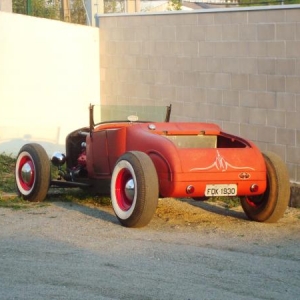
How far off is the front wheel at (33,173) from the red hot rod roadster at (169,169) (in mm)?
13

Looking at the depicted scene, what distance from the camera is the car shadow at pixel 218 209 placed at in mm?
11172

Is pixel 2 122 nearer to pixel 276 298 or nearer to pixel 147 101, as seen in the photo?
pixel 147 101

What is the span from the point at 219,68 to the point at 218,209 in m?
2.80

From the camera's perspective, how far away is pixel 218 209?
11.7 meters

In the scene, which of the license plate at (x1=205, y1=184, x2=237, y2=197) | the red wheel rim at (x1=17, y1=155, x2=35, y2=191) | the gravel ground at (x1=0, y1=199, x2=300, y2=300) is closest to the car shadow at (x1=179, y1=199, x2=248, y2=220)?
the gravel ground at (x1=0, y1=199, x2=300, y2=300)

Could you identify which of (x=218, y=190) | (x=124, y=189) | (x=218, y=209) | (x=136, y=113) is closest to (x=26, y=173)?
(x=124, y=189)

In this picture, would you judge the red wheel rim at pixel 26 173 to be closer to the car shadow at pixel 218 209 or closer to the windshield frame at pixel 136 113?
the windshield frame at pixel 136 113

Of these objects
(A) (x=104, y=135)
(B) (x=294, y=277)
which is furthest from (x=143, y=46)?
(B) (x=294, y=277)

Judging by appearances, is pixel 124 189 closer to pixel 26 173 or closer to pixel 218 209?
pixel 218 209

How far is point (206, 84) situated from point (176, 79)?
0.83 metres

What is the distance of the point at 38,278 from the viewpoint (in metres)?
7.46

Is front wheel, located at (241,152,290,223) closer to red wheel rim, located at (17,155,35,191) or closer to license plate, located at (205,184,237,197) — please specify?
license plate, located at (205,184,237,197)

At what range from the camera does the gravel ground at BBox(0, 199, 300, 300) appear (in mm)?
7176

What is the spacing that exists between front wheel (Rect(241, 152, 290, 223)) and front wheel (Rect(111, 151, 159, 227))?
56.2 inches
